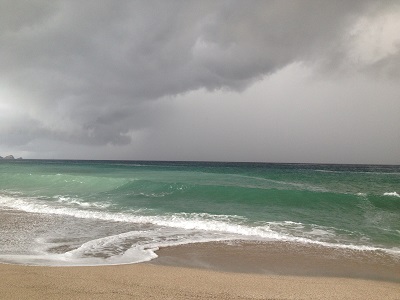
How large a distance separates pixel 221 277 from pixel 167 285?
1.35m

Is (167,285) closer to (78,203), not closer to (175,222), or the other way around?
(175,222)

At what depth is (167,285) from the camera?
526 centimetres

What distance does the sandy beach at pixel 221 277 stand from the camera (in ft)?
15.9

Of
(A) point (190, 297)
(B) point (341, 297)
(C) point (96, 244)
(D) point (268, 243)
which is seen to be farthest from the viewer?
(D) point (268, 243)

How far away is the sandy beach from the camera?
4.85 meters

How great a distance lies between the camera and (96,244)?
8836 millimetres

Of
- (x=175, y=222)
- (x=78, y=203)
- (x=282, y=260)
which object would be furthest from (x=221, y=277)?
(x=78, y=203)

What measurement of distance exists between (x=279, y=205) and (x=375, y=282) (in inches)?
464

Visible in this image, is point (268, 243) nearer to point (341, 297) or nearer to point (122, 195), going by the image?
point (341, 297)

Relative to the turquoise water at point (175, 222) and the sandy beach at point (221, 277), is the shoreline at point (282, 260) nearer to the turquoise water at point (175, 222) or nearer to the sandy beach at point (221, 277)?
the sandy beach at point (221, 277)

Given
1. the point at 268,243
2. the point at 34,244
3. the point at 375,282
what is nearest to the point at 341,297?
the point at 375,282

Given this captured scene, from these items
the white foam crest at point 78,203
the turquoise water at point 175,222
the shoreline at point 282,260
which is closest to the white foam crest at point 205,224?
the turquoise water at point 175,222

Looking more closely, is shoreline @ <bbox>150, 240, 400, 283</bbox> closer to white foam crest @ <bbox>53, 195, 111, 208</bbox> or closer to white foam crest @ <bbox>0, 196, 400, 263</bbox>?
white foam crest @ <bbox>0, 196, 400, 263</bbox>

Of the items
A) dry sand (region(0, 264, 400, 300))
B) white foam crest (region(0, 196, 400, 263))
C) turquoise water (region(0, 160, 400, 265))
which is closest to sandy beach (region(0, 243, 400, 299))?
dry sand (region(0, 264, 400, 300))
